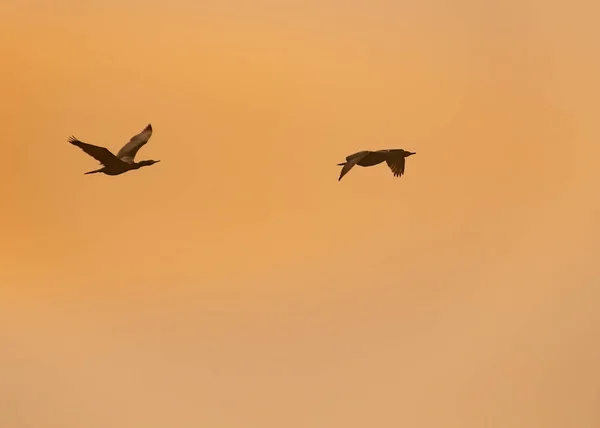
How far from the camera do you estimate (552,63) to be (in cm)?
148

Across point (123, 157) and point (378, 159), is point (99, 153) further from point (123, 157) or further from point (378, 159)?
point (378, 159)

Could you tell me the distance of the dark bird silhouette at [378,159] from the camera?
1297 mm

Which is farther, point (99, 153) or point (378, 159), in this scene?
point (378, 159)

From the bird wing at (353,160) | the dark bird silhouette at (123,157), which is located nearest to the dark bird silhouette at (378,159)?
the bird wing at (353,160)

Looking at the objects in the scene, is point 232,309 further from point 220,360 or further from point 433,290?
point 433,290

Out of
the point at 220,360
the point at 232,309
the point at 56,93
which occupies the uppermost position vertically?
the point at 56,93

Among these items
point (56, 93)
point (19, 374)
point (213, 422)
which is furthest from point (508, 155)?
point (19, 374)

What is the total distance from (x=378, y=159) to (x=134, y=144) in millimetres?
484

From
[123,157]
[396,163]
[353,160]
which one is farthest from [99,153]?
[396,163]

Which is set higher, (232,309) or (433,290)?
(433,290)

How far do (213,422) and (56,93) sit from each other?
2.60 ft

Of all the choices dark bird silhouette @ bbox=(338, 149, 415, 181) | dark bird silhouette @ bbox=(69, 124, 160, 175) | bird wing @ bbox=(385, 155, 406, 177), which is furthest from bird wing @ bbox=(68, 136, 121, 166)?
bird wing @ bbox=(385, 155, 406, 177)

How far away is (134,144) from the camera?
4.22ft

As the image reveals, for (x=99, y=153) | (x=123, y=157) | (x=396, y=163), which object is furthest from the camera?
(x=396, y=163)
